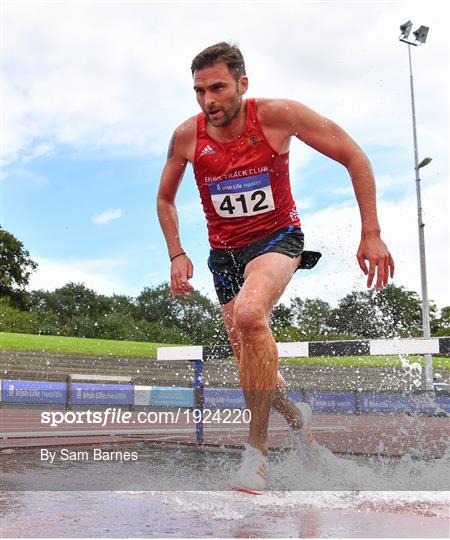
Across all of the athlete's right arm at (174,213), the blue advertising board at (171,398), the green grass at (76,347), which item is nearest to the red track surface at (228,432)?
the blue advertising board at (171,398)

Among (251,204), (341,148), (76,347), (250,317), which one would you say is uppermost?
(341,148)

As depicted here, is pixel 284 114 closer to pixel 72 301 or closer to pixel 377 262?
pixel 377 262

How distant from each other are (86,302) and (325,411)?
194 feet

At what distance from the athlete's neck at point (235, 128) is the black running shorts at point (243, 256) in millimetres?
607

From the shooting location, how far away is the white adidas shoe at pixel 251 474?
10.1ft

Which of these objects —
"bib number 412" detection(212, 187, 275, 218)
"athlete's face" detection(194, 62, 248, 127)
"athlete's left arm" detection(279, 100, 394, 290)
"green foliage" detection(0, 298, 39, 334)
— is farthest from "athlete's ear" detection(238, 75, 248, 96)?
"green foliage" detection(0, 298, 39, 334)

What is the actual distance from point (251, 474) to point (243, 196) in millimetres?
1588

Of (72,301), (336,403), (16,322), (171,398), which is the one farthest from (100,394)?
(72,301)

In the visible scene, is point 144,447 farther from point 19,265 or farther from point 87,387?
point 19,265

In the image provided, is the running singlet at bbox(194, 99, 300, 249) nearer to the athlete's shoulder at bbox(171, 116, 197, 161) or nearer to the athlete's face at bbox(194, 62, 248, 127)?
the athlete's shoulder at bbox(171, 116, 197, 161)

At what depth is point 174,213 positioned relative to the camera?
14.4 feet

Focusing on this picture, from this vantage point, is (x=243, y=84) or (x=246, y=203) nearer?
(x=243, y=84)

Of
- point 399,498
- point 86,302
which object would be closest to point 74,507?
point 399,498

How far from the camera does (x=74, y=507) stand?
9.64 feet
